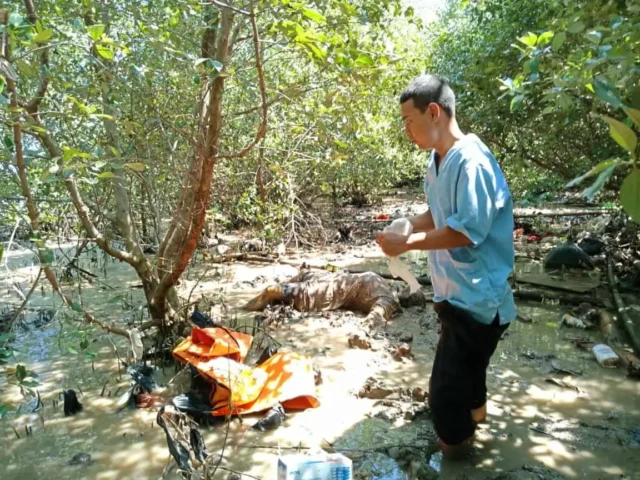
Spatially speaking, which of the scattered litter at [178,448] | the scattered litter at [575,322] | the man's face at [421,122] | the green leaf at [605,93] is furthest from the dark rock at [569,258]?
the green leaf at [605,93]

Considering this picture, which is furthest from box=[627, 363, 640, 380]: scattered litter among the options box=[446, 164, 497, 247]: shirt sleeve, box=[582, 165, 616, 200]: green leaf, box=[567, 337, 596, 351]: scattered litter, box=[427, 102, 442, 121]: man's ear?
box=[582, 165, 616, 200]: green leaf

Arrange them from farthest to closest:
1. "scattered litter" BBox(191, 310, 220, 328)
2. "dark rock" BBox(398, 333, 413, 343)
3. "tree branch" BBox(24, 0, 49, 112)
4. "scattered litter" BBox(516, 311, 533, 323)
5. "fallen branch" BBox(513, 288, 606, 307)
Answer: "fallen branch" BBox(513, 288, 606, 307), "scattered litter" BBox(516, 311, 533, 323), "dark rock" BBox(398, 333, 413, 343), "scattered litter" BBox(191, 310, 220, 328), "tree branch" BBox(24, 0, 49, 112)

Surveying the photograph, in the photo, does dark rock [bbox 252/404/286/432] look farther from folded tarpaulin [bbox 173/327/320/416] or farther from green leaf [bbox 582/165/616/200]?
green leaf [bbox 582/165/616/200]

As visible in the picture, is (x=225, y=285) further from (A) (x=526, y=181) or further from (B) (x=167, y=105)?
(A) (x=526, y=181)

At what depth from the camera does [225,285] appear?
733 cm

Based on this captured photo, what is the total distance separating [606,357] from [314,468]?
115 inches

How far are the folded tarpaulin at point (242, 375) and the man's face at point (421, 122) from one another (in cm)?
192

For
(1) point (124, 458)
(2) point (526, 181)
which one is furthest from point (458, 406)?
(2) point (526, 181)

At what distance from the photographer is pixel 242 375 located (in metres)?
3.65

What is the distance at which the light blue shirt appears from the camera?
2193 millimetres

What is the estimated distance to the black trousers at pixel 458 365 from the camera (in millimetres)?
2459

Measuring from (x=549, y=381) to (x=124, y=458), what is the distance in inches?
116

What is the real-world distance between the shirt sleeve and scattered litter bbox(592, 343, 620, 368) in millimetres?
2594

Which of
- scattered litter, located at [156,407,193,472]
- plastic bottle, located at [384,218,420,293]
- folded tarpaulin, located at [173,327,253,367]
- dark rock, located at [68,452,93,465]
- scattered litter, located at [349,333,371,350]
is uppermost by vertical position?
plastic bottle, located at [384,218,420,293]
